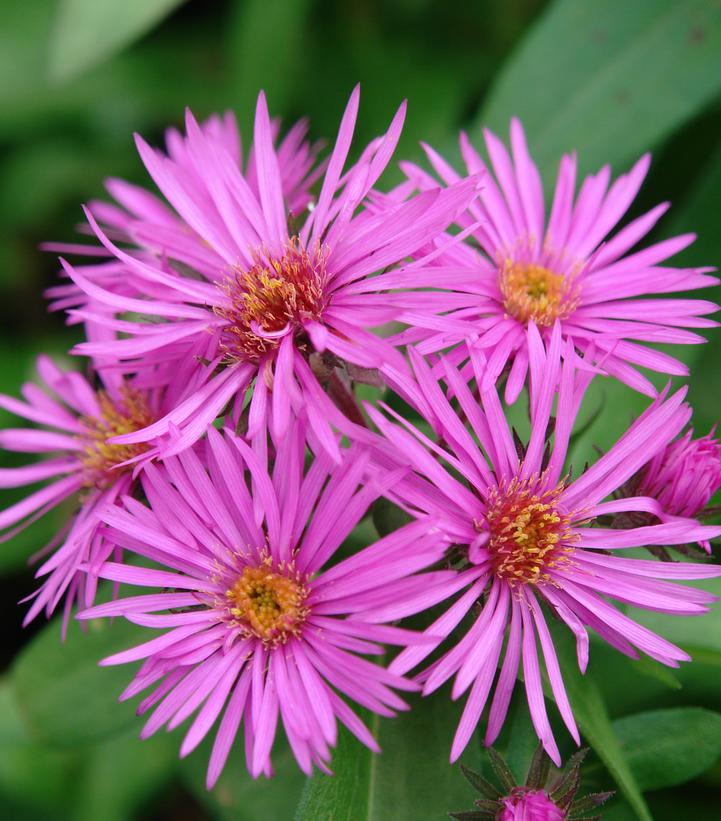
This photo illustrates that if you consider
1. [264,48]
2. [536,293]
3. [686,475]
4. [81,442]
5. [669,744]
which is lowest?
[669,744]

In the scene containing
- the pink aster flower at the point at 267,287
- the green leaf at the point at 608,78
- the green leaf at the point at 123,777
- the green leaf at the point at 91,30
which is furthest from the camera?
the green leaf at the point at 123,777

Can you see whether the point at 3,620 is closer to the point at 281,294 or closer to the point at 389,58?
the point at 281,294

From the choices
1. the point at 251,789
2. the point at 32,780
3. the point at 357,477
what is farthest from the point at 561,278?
the point at 32,780

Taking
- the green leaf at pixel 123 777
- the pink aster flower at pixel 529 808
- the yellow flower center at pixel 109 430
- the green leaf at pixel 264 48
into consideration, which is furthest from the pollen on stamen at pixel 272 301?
the green leaf at pixel 264 48

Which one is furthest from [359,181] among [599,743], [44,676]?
[44,676]

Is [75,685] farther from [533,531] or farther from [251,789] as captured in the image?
[533,531]

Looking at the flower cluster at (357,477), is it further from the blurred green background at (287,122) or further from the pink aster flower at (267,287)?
the blurred green background at (287,122)

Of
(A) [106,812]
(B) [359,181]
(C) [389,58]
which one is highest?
(C) [389,58]
